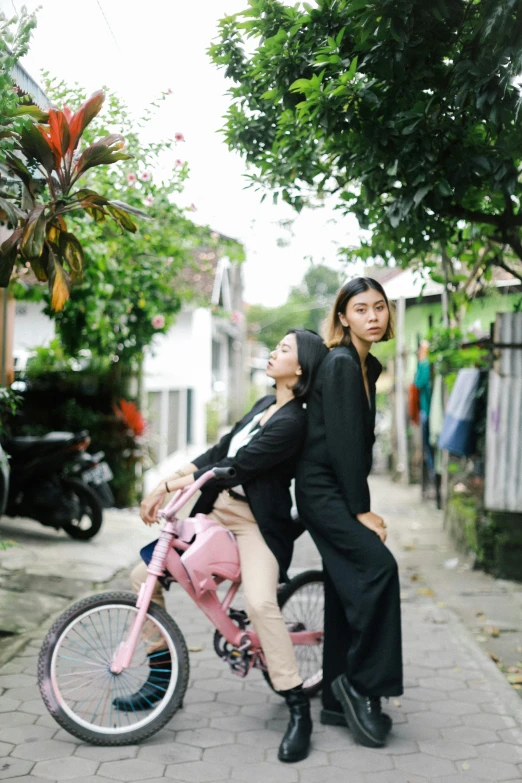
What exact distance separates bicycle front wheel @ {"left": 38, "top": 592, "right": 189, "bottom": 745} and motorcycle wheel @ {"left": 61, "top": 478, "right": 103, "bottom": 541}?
12.5 feet

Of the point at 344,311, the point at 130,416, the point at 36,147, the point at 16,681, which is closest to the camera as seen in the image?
the point at 36,147

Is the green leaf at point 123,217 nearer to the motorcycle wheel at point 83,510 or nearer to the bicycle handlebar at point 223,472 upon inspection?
the bicycle handlebar at point 223,472

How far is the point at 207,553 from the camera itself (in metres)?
3.51

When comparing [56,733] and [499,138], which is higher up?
[499,138]

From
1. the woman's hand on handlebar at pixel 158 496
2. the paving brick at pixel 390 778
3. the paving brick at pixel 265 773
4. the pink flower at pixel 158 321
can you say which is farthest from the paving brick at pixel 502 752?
the pink flower at pixel 158 321

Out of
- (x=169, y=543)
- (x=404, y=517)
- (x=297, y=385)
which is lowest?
(x=404, y=517)

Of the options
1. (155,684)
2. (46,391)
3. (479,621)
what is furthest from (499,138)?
(46,391)

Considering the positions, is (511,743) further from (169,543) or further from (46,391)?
(46,391)

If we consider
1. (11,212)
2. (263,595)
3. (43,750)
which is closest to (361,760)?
(263,595)

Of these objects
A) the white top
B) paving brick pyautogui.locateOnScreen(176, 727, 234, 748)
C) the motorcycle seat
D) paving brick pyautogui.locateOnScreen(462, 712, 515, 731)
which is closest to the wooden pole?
the motorcycle seat

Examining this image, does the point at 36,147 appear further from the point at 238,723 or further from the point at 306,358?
the point at 238,723

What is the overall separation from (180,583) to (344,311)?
146 cm

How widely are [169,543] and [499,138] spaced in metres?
2.47

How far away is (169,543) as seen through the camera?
11.4ft
